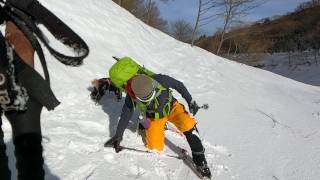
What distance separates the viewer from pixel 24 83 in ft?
7.09

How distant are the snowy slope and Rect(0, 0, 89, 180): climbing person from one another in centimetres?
246

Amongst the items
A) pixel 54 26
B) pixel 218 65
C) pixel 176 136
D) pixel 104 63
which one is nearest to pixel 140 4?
pixel 218 65

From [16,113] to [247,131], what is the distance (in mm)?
6314

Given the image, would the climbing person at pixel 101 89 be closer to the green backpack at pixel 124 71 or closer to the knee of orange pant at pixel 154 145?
the green backpack at pixel 124 71

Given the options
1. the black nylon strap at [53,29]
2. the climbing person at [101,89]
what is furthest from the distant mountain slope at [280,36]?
the black nylon strap at [53,29]

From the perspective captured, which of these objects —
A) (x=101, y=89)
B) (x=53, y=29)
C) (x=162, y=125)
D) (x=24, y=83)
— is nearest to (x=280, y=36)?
(x=101, y=89)

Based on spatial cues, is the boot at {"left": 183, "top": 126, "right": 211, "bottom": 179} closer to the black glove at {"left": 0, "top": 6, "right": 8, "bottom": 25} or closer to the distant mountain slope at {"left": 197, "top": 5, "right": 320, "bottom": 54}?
the black glove at {"left": 0, "top": 6, "right": 8, "bottom": 25}

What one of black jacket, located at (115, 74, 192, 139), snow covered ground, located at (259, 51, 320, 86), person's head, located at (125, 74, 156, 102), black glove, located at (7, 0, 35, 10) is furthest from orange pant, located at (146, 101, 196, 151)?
snow covered ground, located at (259, 51, 320, 86)

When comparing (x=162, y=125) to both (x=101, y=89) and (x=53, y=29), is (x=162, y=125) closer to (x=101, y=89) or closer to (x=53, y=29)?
(x=101, y=89)

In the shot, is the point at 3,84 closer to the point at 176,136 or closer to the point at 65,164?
the point at 65,164

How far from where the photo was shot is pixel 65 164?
4.98 metres

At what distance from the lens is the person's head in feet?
18.6

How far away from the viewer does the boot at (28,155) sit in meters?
2.21

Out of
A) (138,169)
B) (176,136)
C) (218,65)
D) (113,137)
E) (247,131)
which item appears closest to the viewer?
(138,169)
